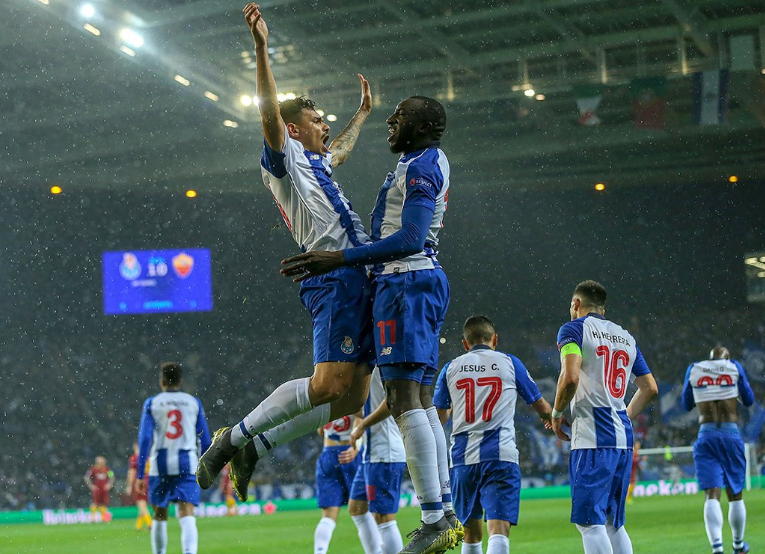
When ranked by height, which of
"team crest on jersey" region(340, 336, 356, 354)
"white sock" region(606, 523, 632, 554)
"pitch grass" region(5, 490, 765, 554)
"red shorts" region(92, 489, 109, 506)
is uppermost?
"team crest on jersey" region(340, 336, 356, 354)

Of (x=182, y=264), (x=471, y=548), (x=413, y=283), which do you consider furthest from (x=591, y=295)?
(x=182, y=264)

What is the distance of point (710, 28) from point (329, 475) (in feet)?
43.3

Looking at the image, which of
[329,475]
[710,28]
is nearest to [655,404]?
[710,28]

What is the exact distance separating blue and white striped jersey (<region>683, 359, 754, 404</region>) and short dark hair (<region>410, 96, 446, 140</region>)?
227 inches

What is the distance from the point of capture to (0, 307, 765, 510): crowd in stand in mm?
23438

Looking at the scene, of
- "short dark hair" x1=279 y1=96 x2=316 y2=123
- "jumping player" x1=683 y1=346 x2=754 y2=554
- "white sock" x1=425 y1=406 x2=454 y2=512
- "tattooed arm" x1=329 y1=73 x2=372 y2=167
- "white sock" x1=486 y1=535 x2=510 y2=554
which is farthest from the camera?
"jumping player" x1=683 y1=346 x2=754 y2=554

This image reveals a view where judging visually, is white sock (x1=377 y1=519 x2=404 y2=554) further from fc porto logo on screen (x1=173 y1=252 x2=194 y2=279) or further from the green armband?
fc porto logo on screen (x1=173 y1=252 x2=194 y2=279)

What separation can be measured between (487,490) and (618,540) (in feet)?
2.99

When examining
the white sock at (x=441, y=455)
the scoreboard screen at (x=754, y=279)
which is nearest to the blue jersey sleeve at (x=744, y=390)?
the white sock at (x=441, y=455)

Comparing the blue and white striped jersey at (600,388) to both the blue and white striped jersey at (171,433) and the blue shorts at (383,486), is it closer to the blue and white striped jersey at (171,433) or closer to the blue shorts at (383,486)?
the blue shorts at (383,486)

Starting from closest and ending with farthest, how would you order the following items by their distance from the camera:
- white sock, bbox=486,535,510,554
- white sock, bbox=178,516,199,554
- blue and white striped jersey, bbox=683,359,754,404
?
white sock, bbox=486,535,510,554 → white sock, bbox=178,516,199,554 → blue and white striped jersey, bbox=683,359,754,404

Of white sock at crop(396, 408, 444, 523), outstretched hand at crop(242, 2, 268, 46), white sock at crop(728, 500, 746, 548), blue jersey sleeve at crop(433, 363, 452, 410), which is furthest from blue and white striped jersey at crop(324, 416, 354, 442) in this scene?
outstretched hand at crop(242, 2, 268, 46)

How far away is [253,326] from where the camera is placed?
26.5 metres

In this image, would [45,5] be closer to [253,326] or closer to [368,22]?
[368,22]
